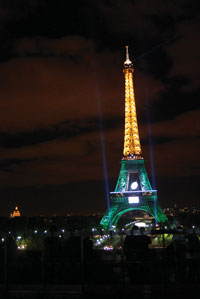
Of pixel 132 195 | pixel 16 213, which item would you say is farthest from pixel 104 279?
pixel 16 213

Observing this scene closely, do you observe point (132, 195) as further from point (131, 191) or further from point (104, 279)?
point (104, 279)

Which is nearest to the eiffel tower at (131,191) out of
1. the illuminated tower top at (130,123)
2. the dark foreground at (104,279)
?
the illuminated tower top at (130,123)

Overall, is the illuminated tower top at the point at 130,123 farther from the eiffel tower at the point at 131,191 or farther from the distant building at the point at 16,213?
the distant building at the point at 16,213

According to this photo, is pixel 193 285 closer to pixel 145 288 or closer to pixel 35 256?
pixel 145 288

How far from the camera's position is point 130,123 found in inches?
2815

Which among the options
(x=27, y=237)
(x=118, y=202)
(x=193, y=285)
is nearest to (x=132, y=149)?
(x=118, y=202)

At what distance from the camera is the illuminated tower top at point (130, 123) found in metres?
68.9

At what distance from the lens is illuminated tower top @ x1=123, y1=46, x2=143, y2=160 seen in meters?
68.9

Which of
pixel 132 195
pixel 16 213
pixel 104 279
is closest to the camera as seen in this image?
pixel 104 279

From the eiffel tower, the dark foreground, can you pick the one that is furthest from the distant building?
the dark foreground

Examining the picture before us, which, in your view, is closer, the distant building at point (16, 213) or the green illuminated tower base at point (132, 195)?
the green illuminated tower base at point (132, 195)

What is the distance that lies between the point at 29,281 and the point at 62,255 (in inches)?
72.7

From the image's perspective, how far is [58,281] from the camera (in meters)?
13.4

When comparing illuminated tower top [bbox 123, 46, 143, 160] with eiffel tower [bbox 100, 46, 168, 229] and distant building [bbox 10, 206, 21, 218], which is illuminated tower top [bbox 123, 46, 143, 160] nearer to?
eiffel tower [bbox 100, 46, 168, 229]
